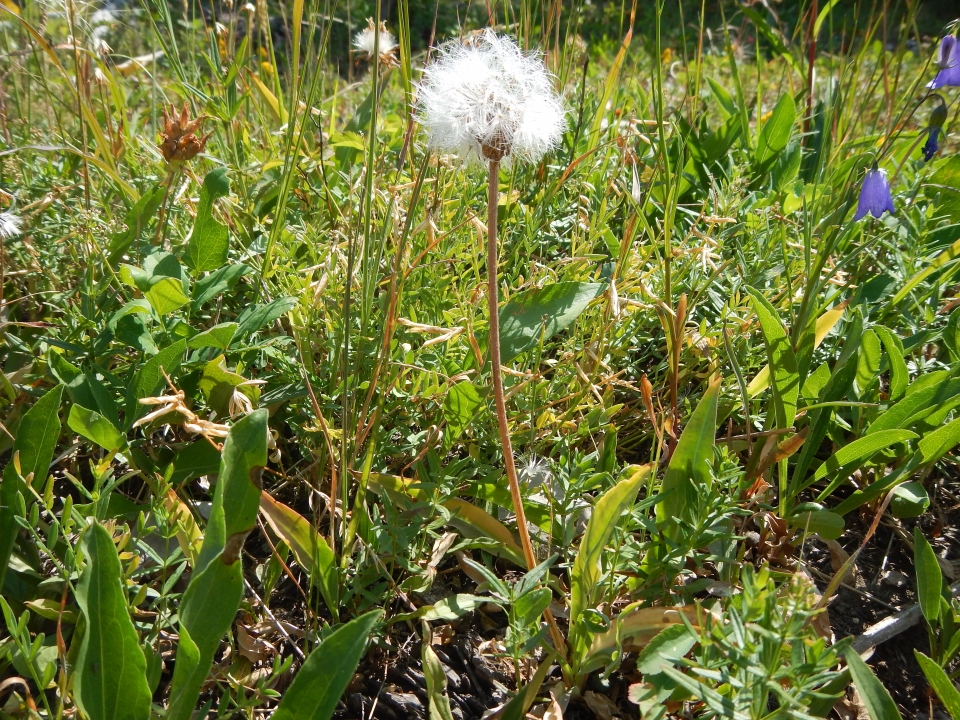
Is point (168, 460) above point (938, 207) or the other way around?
the other way around

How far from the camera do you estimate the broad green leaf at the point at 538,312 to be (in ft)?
4.52

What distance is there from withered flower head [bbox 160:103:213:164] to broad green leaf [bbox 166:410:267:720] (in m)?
0.65

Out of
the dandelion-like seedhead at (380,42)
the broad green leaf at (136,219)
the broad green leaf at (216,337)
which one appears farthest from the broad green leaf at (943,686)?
the dandelion-like seedhead at (380,42)

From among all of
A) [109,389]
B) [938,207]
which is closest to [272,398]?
[109,389]

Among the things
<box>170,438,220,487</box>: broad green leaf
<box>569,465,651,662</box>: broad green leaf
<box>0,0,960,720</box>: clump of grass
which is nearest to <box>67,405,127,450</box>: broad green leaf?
<box>0,0,960,720</box>: clump of grass

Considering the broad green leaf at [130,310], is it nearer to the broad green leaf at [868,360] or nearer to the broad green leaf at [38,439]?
the broad green leaf at [38,439]

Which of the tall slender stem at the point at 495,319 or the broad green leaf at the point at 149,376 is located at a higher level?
the tall slender stem at the point at 495,319

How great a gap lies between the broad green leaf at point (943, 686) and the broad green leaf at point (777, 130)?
138 centimetres

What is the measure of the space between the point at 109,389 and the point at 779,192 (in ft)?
5.20

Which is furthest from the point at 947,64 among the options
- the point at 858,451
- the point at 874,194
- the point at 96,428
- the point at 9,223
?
the point at 9,223

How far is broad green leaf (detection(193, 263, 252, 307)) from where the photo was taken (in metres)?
1.48

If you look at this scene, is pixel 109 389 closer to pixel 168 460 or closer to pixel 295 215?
pixel 168 460

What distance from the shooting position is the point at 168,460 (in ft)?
4.60

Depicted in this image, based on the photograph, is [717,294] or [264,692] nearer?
[264,692]
